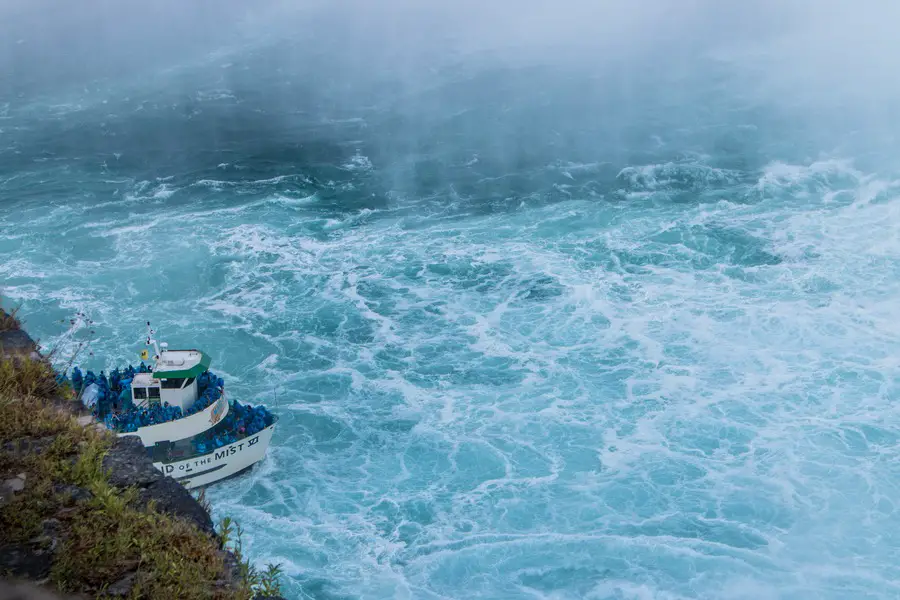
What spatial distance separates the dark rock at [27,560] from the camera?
9.41 m

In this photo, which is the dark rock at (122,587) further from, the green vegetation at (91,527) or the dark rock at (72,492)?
the dark rock at (72,492)

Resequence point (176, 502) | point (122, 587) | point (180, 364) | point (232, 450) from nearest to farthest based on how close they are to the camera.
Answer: point (122, 587) → point (176, 502) → point (180, 364) → point (232, 450)

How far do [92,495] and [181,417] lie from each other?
72.4ft

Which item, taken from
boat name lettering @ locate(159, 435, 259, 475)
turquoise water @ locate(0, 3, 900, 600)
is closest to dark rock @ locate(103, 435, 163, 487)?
turquoise water @ locate(0, 3, 900, 600)

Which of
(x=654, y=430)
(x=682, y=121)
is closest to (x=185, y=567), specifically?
(x=654, y=430)

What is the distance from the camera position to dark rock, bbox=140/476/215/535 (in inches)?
436

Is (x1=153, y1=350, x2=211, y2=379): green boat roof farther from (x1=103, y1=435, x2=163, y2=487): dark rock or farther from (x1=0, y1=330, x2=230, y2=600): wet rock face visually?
(x1=103, y1=435, x2=163, y2=487): dark rock

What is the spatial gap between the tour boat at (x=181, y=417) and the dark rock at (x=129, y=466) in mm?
Answer: 19865

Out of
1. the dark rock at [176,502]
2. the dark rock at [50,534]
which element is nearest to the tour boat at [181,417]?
the dark rock at [176,502]

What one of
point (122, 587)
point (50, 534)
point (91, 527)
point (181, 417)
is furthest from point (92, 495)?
point (181, 417)

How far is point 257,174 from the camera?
64188 mm

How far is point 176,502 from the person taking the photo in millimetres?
11297

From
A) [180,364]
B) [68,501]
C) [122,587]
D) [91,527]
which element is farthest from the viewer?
[180,364]

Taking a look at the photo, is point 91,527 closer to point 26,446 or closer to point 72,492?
point 72,492
